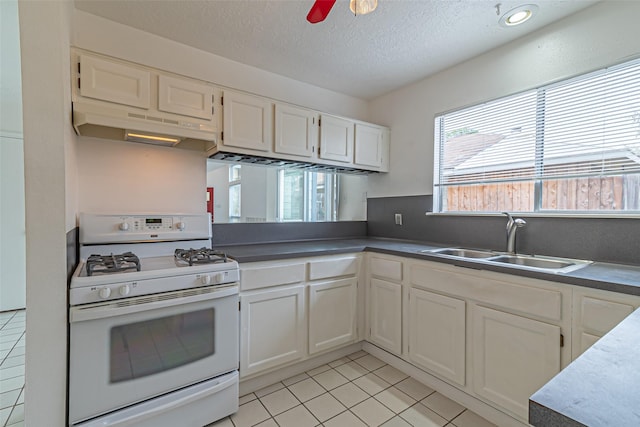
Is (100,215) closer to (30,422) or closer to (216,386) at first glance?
(30,422)

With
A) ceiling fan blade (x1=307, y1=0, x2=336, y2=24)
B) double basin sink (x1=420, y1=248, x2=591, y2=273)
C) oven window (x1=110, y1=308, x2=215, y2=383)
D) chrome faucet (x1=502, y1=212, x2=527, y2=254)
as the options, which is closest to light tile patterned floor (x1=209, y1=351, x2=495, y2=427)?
oven window (x1=110, y1=308, x2=215, y2=383)

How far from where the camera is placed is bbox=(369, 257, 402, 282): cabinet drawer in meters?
2.16

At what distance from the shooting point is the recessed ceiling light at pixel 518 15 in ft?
5.53

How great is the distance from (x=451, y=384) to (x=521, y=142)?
5.68 ft

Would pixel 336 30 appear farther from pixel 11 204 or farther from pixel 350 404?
pixel 11 204

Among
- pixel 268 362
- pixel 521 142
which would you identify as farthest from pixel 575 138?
pixel 268 362

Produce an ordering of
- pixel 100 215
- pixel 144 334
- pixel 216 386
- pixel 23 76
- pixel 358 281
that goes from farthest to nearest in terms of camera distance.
Result: 1. pixel 358 281
2. pixel 100 215
3. pixel 216 386
4. pixel 144 334
5. pixel 23 76

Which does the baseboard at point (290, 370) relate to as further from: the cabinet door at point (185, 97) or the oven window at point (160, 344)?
the cabinet door at point (185, 97)

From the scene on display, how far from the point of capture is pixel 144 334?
1428mm

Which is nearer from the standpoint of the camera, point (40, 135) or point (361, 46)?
point (40, 135)

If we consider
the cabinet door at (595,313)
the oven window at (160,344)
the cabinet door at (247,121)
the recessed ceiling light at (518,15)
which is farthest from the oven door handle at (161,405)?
the recessed ceiling light at (518,15)

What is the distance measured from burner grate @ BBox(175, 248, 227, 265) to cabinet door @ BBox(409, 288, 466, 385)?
1342 mm

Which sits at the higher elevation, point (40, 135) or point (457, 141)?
point (457, 141)

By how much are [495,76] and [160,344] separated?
2823mm
